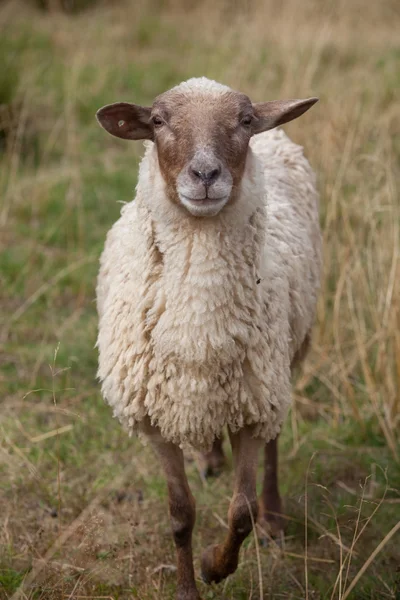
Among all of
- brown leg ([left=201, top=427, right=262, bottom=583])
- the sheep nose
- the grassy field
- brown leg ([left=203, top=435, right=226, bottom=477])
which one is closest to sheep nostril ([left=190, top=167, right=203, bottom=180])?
the sheep nose

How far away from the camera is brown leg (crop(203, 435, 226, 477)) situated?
3939mm

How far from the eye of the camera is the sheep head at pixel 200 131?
2.45m

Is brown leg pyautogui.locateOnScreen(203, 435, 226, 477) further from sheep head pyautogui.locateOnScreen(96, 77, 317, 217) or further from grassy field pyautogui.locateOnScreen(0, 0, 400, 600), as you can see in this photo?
sheep head pyautogui.locateOnScreen(96, 77, 317, 217)

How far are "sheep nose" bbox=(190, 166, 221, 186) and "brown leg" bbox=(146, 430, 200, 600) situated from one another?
944 millimetres

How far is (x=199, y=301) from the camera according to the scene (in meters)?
2.61

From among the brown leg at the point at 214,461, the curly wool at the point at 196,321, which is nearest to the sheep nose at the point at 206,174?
the curly wool at the point at 196,321

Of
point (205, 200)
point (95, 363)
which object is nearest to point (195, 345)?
point (205, 200)

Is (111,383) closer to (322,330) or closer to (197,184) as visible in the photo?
(197,184)

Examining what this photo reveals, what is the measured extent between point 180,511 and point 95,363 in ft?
6.11

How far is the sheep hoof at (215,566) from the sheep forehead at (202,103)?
1.45 metres

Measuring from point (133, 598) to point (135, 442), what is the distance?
47.4 inches

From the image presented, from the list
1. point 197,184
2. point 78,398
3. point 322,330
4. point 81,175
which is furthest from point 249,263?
point 81,175

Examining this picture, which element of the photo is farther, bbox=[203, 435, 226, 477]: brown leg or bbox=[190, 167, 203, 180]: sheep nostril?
bbox=[203, 435, 226, 477]: brown leg

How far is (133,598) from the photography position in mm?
2873
